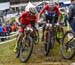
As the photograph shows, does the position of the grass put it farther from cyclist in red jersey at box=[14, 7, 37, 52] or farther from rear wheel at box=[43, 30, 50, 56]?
cyclist in red jersey at box=[14, 7, 37, 52]

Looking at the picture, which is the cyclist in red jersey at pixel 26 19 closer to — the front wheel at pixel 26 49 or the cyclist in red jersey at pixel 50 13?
the cyclist in red jersey at pixel 50 13

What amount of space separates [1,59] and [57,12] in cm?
226

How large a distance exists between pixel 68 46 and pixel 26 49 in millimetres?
1132

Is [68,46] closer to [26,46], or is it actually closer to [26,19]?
[26,46]

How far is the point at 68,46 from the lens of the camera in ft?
27.5

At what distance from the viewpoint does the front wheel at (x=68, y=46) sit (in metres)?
8.20

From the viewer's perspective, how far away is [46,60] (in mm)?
8641

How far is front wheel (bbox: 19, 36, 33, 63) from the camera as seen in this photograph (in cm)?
815

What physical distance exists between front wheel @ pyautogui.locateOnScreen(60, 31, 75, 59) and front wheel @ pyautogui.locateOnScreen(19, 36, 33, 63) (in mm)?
1026

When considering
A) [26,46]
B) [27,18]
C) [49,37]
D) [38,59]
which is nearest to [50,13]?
[27,18]

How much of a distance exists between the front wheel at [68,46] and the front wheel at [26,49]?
103 cm

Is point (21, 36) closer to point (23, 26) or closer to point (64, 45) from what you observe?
point (23, 26)

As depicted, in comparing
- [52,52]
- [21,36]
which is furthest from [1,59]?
[52,52]

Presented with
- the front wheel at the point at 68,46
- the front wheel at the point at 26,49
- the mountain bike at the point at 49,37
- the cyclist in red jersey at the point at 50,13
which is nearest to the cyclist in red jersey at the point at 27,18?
the cyclist in red jersey at the point at 50,13
